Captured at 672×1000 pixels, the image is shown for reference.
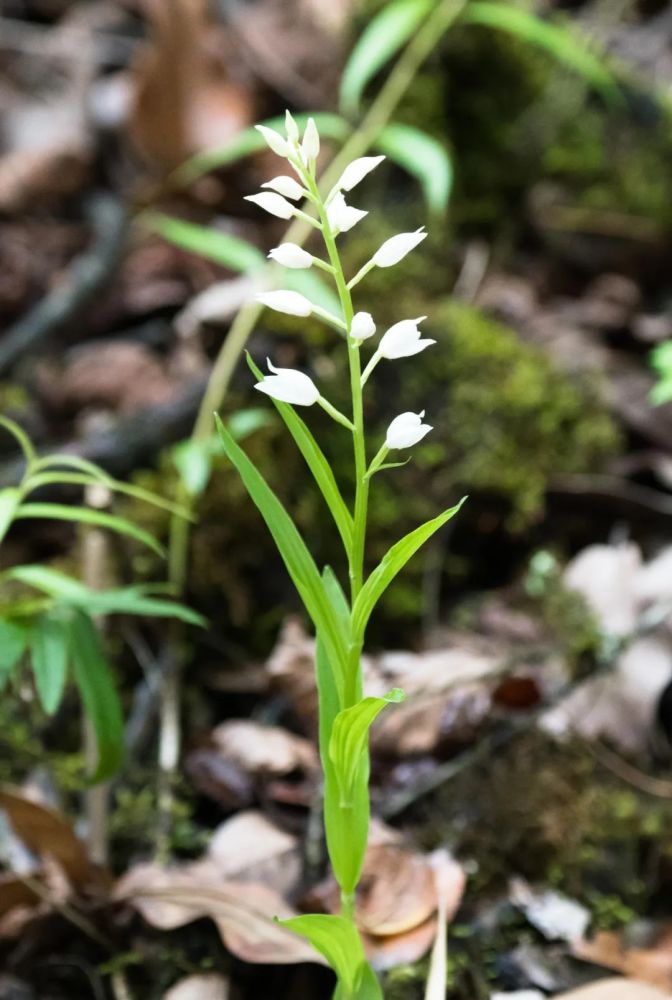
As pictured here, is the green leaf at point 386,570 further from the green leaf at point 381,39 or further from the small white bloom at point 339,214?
the green leaf at point 381,39

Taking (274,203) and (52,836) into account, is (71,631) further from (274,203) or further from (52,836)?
(274,203)

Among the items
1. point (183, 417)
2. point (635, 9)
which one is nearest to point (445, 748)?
point (183, 417)

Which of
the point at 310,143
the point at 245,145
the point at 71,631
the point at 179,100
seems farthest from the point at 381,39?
the point at 71,631

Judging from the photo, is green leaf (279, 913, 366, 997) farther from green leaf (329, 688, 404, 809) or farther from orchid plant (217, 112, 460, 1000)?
green leaf (329, 688, 404, 809)

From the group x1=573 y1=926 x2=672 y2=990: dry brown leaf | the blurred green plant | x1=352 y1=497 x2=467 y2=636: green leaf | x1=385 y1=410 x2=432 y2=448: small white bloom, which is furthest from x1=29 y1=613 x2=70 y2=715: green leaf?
x1=573 y1=926 x2=672 y2=990: dry brown leaf

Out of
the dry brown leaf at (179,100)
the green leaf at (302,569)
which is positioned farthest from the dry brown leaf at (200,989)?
the dry brown leaf at (179,100)

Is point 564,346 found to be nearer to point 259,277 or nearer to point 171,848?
point 259,277
